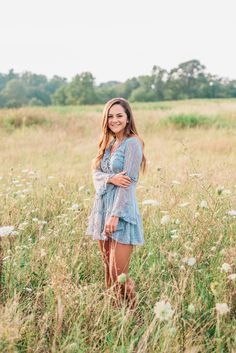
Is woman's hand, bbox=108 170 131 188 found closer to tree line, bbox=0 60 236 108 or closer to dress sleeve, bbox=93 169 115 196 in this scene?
dress sleeve, bbox=93 169 115 196

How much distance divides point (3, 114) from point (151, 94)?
188 ft

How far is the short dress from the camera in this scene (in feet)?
8.77

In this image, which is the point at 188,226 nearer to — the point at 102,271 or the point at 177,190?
the point at 102,271

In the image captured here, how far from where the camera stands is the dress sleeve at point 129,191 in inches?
105

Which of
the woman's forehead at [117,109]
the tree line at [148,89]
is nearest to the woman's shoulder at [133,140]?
the woman's forehead at [117,109]

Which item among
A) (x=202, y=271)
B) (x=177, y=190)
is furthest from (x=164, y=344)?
(x=177, y=190)

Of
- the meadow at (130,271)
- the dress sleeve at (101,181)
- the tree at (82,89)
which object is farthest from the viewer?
the tree at (82,89)

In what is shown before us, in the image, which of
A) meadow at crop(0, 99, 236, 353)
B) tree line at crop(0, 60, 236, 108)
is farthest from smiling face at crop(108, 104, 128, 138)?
tree line at crop(0, 60, 236, 108)

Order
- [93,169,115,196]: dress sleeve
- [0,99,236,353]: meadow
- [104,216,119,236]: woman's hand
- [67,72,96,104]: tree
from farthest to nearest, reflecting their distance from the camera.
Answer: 1. [67,72,96,104]: tree
2. [93,169,115,196]: dress sleeve
3. [104,216,119,236]: woman's hand
4. [0,99,236,353]: meadow

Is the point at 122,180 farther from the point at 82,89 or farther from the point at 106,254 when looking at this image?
the point at 82,89

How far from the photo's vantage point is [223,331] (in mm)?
2475

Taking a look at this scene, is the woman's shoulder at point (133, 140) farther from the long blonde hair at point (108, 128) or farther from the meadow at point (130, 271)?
the meadow at point (130, 271)

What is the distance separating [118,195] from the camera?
2.68m

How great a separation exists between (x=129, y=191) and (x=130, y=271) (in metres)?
0.79
